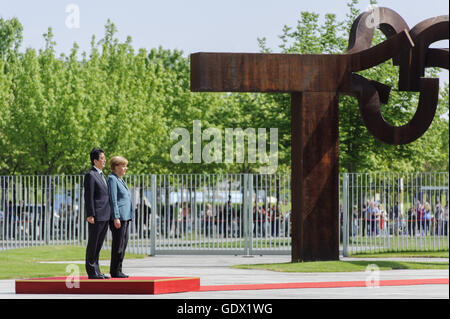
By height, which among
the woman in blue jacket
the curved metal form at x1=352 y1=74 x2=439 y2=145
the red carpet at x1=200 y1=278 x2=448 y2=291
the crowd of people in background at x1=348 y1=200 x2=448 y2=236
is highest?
the curved metal form at x1=352 y1=74 x2=439 y2=145

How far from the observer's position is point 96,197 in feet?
41.3

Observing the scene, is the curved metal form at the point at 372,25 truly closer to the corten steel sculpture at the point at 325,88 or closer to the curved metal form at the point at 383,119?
the corten steel sculpture at the point at 325,88

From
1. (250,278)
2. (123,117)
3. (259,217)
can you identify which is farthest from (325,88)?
(123,117)

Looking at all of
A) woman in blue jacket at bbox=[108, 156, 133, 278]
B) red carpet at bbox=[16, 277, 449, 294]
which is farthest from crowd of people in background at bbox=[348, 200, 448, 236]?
woman in blue jacket at bbox=[108, 156, 133, 278]

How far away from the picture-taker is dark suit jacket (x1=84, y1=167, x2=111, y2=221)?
41.0 feet

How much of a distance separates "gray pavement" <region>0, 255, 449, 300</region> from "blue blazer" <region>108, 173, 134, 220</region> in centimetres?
130

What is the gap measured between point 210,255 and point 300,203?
708 centimetres

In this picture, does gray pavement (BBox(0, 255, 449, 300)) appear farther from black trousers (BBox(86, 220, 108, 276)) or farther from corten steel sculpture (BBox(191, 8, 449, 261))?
corten steel sculpture (BBox(191, 8, 449, 261))

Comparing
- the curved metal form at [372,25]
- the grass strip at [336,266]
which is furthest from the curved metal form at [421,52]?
the grass strip at [336,266]

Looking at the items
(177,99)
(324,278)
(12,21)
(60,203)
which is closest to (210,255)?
(60,203)

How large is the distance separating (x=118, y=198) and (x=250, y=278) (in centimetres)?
445
